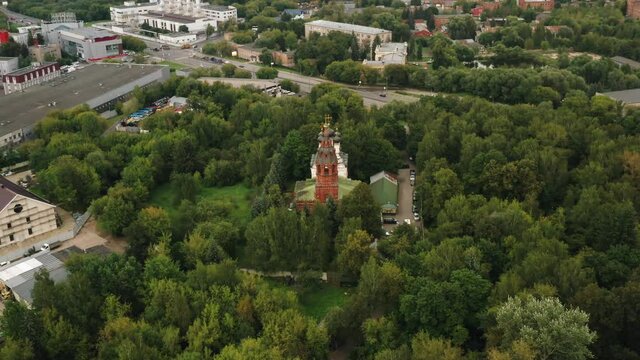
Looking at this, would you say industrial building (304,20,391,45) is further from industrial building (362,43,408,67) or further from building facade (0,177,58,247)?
building facade (0,177,58,247)

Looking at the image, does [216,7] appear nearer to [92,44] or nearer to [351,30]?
[92,44]

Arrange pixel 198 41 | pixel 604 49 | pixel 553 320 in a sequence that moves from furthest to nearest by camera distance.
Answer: pixel 198 41 → pixel 604 49 → pixel 553 320

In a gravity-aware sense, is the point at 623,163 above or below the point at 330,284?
above

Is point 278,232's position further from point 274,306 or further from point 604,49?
point 604,49

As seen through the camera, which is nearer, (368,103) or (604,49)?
(368,103)

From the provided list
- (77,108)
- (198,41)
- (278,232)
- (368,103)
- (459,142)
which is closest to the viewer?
(278,232)

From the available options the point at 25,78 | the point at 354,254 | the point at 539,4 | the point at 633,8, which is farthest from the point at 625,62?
the point at 25,78

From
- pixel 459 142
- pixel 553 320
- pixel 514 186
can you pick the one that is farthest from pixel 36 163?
pixel 553 320
